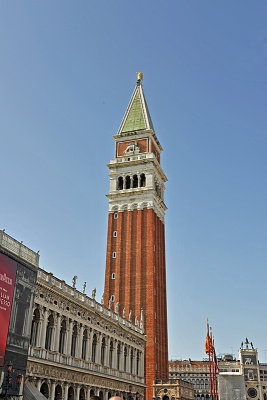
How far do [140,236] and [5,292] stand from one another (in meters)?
41.9

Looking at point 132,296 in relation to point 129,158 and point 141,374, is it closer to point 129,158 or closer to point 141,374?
point 141,374

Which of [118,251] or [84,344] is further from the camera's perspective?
[118,251]

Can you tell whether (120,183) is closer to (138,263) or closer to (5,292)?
(138,263)

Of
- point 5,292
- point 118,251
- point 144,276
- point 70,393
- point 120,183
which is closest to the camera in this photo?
point 5,292

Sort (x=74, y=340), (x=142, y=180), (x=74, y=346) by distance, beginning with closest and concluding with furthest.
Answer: (x=74, y=346) < (x=74, y=340) < (x=142, y=180)

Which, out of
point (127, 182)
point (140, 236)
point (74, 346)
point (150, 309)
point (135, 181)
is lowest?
point (74, 346)

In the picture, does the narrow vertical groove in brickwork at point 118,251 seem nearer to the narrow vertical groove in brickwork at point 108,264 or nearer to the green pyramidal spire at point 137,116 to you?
the narrow vertical groove in brickwork at point 108,264

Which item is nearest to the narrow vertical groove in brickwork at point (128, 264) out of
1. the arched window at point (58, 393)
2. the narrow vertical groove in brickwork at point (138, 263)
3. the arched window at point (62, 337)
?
the narrow vertical groove in brickwork at point (138, 263)

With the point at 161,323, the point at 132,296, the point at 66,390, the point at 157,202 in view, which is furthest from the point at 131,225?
the point at 66,390

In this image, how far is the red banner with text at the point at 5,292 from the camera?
86.6 ft

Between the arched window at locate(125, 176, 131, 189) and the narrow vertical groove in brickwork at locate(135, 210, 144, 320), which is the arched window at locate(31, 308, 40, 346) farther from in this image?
the arched window at locate(125, 176, 131, 189)

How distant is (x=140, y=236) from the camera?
223 feet

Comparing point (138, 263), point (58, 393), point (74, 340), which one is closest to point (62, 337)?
point (74, 340)

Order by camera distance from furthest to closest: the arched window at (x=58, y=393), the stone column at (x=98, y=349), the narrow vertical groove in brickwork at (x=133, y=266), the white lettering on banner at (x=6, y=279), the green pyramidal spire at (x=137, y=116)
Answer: the green pyramidal spire at (x=137, y=116) < the narrow vertical groove in brickwork at (x=133, y=266) < the stone column at (x=98, y=349) < the arched window at (x=58, y=393) < the white lettering on banner at (x=6, y=279)
